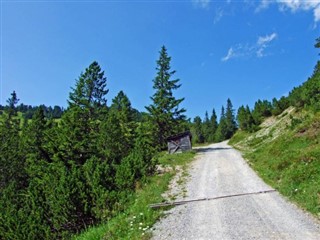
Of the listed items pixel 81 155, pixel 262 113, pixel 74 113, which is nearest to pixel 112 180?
pixel 81 155

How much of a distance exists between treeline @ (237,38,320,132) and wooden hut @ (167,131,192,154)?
60.1ft

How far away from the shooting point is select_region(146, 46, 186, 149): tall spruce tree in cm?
4662

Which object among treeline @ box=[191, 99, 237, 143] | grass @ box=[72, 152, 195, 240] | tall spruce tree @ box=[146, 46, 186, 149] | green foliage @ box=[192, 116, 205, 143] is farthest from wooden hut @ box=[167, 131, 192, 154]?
green foliage @ box=[192, 116, 205, 143]

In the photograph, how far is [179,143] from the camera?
44438 millimetres

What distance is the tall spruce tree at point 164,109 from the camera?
46.6 m

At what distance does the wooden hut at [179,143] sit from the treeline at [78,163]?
2812 mm

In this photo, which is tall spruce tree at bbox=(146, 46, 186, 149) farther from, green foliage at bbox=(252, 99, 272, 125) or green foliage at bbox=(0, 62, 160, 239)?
green foliage at bbox=(252, 99, 272, 125)

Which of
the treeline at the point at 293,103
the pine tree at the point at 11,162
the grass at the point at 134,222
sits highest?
the treeline at the point at 293,103

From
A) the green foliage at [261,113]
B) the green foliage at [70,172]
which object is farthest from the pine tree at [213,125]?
the green foliage at [70,172]

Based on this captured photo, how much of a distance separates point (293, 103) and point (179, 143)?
24.0 metres

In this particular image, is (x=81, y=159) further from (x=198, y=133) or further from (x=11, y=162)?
(x=198, y=133)

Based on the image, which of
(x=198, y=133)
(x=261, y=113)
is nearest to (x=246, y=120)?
(x=261, y=113)

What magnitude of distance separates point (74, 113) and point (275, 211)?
821 inches

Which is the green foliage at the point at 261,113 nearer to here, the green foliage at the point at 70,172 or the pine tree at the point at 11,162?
the green foliage at the point at 70,172
